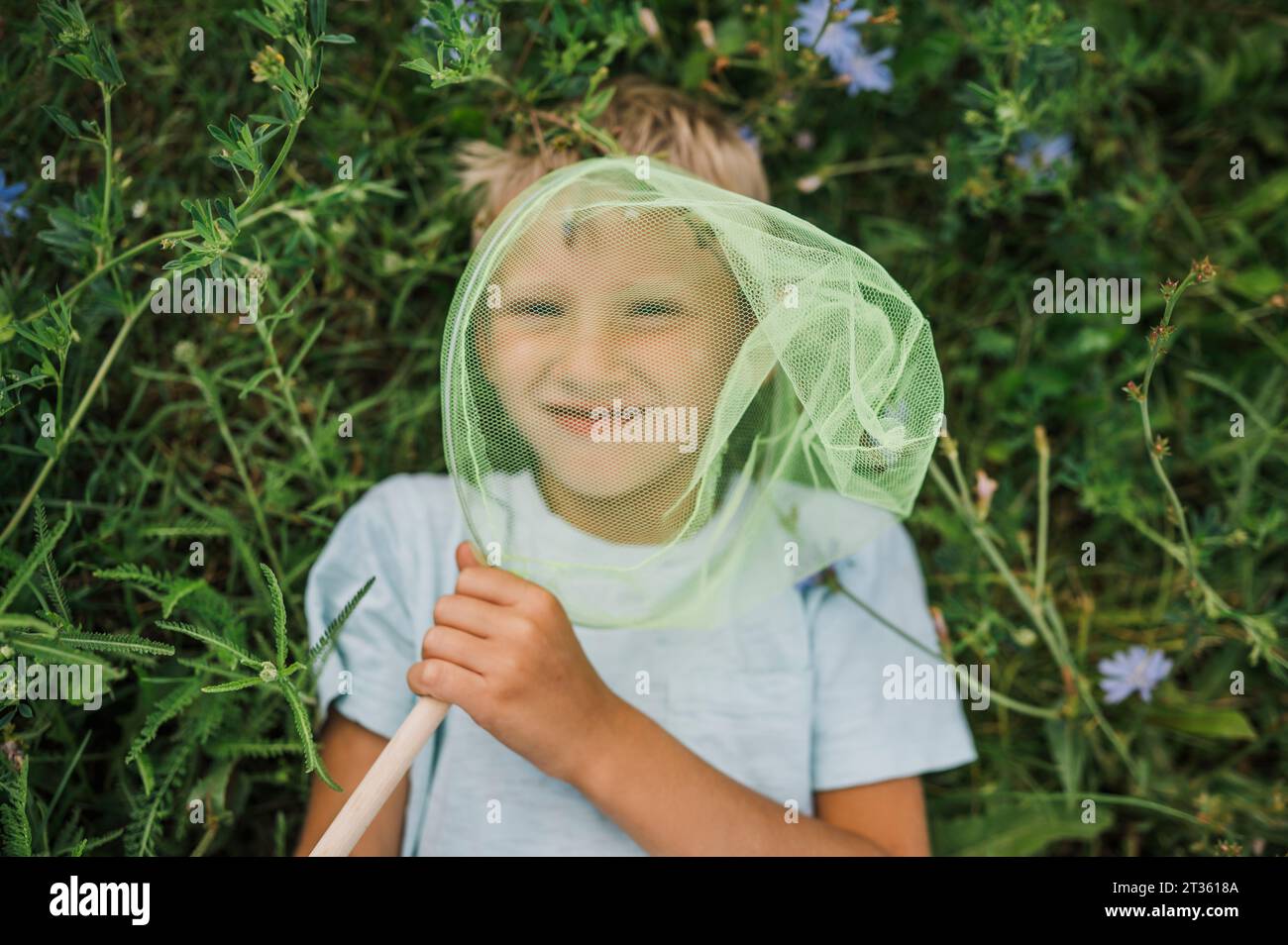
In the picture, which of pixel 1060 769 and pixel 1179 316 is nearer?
pixel 1060 769

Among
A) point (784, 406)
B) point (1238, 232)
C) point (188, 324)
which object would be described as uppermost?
point (1238, 232)

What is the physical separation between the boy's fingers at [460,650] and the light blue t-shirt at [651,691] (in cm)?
26

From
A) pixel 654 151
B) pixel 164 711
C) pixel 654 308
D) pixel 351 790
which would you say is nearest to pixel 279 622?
pixel 164 711

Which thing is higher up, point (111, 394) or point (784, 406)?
point (111, 394)

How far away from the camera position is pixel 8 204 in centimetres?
146

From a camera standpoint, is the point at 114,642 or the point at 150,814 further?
the point at 150,814

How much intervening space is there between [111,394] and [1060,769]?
5.17 feet

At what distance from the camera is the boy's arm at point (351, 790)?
134 centimetres

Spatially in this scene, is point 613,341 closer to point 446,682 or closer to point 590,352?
point 590,352

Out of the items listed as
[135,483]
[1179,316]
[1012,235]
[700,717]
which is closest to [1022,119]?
[1012,235]

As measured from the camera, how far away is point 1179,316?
5.70 ft

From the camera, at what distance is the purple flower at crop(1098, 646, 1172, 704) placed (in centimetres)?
152

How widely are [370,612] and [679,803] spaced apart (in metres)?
0.49
